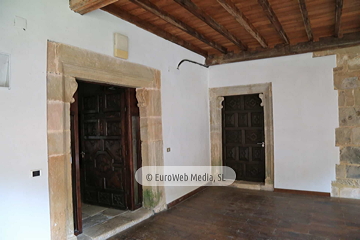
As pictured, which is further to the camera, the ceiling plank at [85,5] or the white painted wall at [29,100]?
the ceiling plank at [85,5]

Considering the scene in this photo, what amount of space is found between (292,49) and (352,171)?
2.42 metres

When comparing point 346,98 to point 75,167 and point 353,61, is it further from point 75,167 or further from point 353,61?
point 75,167

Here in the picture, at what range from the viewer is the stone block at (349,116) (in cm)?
422

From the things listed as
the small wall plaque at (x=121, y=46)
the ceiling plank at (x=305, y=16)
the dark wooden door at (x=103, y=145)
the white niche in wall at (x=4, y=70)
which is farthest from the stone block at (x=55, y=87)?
the ceiling plank at (x=305, y=16)

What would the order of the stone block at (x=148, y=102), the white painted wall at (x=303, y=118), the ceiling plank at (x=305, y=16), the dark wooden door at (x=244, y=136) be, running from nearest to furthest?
the ceiling plank at (x=305, y=16) < the stone block at (x=148, y=102) < the white painted wall at (x=303, y=118) < the dark wooden door at (x=244, y=136)

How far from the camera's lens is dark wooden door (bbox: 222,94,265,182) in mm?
5254

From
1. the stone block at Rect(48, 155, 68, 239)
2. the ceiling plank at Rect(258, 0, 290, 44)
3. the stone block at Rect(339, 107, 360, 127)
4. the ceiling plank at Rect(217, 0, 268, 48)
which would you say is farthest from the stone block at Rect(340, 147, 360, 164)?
the stone block at Rect(48, 155, 68, 239)

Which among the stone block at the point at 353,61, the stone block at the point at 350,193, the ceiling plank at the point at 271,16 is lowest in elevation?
the stone block at the point at 350,193

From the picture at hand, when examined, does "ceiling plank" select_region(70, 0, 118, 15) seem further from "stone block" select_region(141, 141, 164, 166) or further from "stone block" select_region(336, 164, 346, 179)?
"stone block" select_region(336, 164, 346, 179)

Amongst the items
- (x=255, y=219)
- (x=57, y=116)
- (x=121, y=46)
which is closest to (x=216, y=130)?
(x=255, y=219)

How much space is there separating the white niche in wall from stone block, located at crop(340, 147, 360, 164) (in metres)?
4.98

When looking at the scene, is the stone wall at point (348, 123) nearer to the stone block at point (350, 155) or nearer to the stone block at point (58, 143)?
the stone block at point (350, 155)

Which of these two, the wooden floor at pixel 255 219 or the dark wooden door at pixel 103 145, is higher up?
the dark wooden door at pixel 103 145

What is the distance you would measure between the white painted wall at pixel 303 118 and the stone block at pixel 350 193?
22 centimetres
